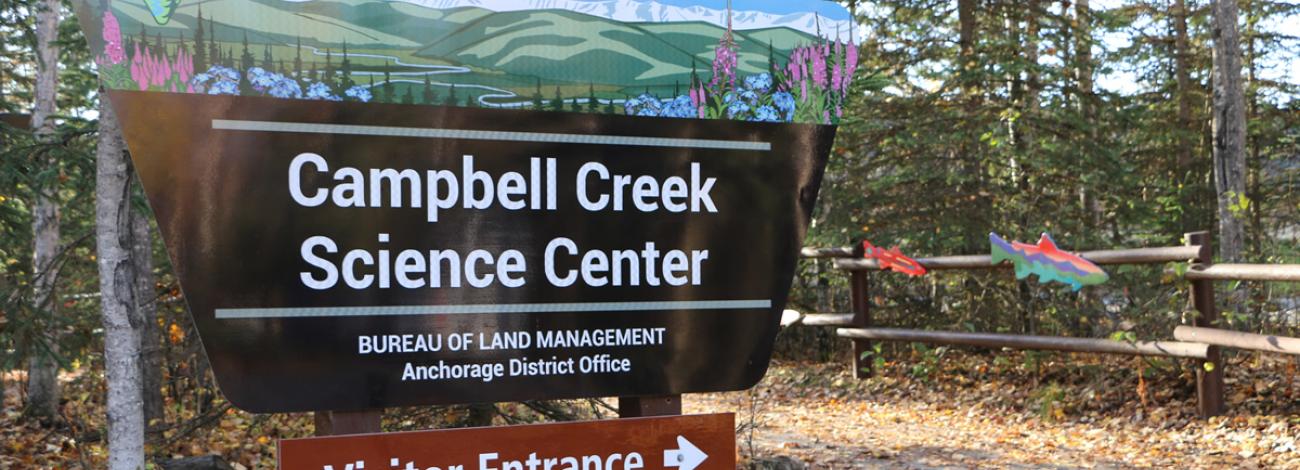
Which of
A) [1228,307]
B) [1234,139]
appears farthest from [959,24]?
[1228,307]

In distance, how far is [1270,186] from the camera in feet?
54.6

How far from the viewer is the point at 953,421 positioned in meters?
9.51

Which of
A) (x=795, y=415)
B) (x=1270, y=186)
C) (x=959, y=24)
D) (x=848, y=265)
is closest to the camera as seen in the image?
(x=795, y=415)

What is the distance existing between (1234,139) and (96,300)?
11578 mm

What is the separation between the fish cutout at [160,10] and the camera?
2.60m

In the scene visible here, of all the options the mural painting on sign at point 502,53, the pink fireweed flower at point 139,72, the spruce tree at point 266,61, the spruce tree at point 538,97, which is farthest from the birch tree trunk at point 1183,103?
the pink fireweed flower at point 139,72

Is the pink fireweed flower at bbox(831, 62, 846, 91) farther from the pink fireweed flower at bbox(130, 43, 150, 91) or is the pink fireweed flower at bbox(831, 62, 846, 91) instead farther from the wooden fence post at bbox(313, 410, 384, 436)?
the pink fireweed flower at bbox(130, 43, 150, 91)

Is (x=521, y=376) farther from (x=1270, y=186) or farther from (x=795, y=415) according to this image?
(x=1270, y=186)

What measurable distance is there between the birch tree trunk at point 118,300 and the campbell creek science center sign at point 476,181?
130 centimetres

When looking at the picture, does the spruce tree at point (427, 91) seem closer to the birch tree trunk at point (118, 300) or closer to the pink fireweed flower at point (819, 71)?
the pink fireweed flower at point (819, 71)

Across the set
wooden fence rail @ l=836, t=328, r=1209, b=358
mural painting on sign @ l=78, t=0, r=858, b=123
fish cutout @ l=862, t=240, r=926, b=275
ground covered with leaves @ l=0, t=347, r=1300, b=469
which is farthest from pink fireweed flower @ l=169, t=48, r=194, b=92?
fish cutout @ l=862, t=240, r=926, b=275

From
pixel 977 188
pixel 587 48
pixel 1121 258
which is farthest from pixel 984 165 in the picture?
pixel 587 48

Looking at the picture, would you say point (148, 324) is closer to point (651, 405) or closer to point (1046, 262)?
point (651, 405)

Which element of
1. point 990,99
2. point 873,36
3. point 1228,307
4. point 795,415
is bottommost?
point 795,415
